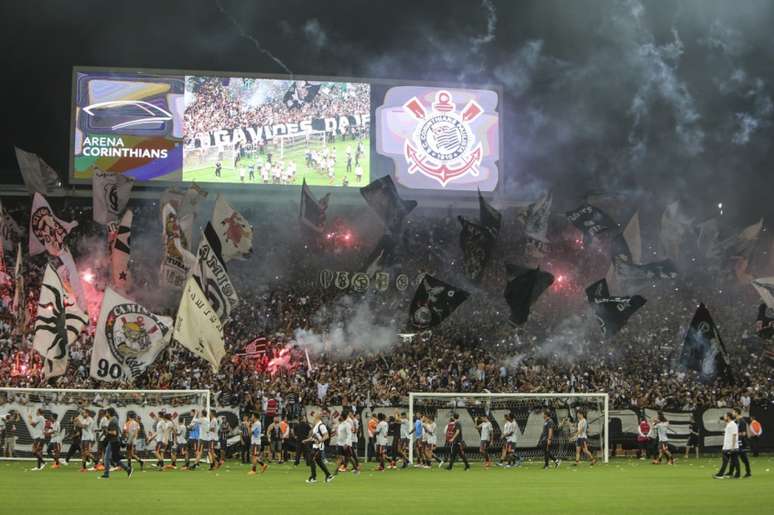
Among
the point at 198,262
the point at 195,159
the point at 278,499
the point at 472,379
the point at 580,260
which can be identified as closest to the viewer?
the point at 278,499

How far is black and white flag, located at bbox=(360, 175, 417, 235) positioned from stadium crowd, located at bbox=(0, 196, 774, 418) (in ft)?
20.6

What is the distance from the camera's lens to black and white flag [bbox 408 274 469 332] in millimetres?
37156

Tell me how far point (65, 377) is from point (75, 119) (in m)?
17.8

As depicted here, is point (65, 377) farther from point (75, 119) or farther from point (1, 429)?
point (75, 119)

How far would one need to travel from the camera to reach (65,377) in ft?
131

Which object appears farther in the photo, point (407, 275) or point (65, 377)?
point (407, 275)

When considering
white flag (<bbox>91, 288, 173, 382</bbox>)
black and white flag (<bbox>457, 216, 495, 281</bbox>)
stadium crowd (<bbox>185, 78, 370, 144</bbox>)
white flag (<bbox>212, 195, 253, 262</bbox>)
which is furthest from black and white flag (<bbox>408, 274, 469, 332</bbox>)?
stadium crowd (<bbox>185, 78, 370, 144</bbox>)

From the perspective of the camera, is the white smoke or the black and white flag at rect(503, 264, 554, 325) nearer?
the black and white flag at rect(503, 264, 554, 325)

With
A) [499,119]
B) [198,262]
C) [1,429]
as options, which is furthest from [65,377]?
[499,119]

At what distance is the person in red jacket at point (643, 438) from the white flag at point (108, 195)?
24.4m

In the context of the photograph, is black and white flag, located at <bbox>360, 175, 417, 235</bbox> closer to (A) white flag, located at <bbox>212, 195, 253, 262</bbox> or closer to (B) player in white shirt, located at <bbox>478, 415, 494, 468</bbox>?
(A) white flag, located at <bbox>212, 195, 253, 262</bbox>

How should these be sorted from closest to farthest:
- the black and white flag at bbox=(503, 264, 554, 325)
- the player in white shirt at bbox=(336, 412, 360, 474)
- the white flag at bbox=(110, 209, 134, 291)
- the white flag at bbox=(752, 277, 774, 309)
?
the player in white shirt at bbox=(336, 412, 360, 474)
the white flag at bbox=(110, 209, 134, 291)
the black and white flag at bbox=(503, 264, 554, 325)
the white flag at bbox=(752, 277, 774, 309)

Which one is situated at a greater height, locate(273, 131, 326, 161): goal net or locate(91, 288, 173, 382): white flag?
locate(273, 131, 326, 161): goal net

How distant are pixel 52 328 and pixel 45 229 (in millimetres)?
9194
